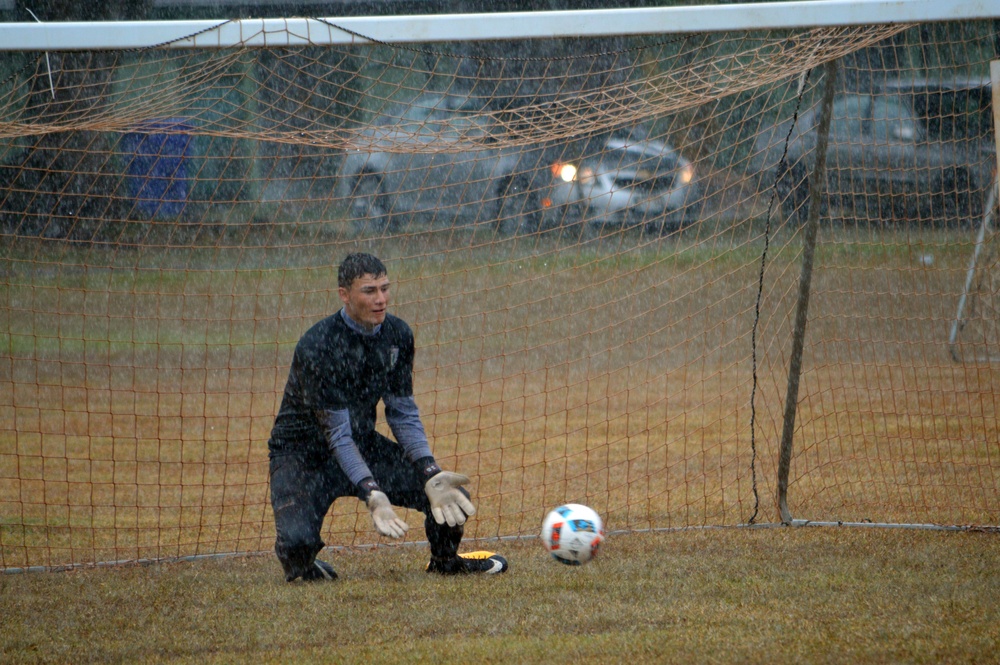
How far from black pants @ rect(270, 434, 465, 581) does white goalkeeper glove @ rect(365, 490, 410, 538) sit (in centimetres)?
29

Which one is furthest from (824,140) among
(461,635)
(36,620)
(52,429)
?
(52,429)

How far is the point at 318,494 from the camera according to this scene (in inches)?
195

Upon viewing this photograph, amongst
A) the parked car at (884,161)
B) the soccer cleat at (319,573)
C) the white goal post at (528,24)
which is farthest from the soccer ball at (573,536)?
the parked car at (884,161)

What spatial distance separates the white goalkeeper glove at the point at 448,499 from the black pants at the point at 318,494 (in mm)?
159

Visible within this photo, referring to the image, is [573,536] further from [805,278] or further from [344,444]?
[805,278]

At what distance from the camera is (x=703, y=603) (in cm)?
445

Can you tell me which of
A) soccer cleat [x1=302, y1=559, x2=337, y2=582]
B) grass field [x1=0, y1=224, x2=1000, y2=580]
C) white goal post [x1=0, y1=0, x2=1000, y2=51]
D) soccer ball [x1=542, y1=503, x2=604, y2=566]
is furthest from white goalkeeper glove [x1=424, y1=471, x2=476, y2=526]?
white goal post [x1=0, y1=0, x2=1000, y2=51]

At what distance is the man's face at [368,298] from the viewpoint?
4863 millimetres

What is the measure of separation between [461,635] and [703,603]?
41.6 inches

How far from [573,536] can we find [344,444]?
1.11m

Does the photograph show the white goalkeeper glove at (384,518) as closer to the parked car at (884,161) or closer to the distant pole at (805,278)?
the distant pole at (805,278)

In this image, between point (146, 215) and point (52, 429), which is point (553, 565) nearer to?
point (52, 429)

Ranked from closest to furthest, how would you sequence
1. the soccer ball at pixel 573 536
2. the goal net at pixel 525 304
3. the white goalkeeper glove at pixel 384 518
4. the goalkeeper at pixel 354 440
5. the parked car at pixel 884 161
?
the white goalkeeper glove at pixel 384 518, the soccer ball at pixel 573 536, the goalkeeper at pixel 354 440, the goal net at pixel 525 304, the parked car at pixel 884 161

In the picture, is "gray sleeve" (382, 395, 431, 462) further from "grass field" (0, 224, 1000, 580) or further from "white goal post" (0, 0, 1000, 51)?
"white goal post" (0, 0, 1000, 51)
